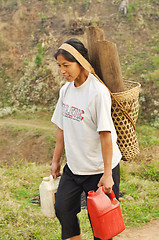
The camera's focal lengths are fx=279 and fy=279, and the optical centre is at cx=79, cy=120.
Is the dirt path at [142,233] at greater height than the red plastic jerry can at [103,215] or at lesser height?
lesser

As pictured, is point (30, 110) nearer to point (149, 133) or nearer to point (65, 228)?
point (149, 133)

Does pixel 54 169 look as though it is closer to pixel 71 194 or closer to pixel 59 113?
pixel 71 194

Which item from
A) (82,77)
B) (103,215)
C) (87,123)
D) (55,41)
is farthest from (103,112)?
(55,41)

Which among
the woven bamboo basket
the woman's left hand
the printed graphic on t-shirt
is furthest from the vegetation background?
the printed graphic on t-shirt

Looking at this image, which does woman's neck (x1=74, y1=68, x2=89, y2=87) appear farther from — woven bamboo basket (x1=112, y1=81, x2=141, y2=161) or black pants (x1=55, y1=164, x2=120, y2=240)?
black pants (x1=55, y1=164, x2=120, y2=240)

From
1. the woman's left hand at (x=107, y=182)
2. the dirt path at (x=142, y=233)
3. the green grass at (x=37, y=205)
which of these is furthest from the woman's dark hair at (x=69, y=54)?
the dirt path at (x=142, y=233)

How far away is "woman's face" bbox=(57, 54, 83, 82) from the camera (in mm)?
1724

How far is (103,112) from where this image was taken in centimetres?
163

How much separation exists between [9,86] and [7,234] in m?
11.1

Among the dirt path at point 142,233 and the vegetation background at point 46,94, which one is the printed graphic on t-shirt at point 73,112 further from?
the dirt path at point 142,233

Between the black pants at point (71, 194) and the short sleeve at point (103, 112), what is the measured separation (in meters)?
Result: 0.35

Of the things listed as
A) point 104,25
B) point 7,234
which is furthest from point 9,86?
point 7,234

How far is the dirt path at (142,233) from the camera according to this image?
2676 mm

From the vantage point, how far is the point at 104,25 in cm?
1395
